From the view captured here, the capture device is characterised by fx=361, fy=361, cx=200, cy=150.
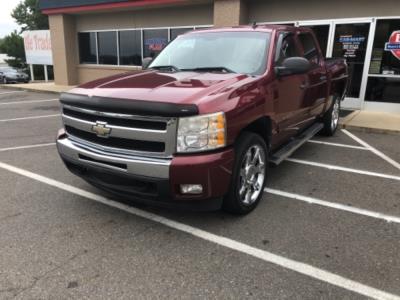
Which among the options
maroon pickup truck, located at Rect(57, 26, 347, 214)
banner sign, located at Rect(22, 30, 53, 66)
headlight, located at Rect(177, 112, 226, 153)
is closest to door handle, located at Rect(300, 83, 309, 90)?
maroon pickup truck, located at Rect(57, 26, 347, 214)

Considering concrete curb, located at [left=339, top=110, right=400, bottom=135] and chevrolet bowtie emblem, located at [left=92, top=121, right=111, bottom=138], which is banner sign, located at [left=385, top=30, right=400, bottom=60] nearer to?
concrete curb, located at [left=339, top=110, right=400, bottom=135]

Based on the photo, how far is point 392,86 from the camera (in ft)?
32.5

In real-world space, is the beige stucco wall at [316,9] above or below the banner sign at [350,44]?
above

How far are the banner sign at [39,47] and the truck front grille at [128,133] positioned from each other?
61.2 ft

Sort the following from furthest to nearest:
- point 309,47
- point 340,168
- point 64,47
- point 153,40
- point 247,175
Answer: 1. point 64,47
2. point 153,40
3. point 309,47
4. point 340,168
5. point 247,175

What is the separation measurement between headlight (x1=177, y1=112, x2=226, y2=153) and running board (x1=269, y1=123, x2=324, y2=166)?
4.39 ft

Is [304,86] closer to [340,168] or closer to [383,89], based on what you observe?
[340,168]

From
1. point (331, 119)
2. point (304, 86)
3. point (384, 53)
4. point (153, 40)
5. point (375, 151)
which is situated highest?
point (153, 40)

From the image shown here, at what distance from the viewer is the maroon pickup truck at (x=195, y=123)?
3.16m

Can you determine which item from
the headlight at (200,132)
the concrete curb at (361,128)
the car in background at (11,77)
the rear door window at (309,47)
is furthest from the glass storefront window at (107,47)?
the headlight at (200,132)

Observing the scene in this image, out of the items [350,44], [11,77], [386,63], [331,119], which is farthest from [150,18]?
[11,77]

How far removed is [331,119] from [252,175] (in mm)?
4046

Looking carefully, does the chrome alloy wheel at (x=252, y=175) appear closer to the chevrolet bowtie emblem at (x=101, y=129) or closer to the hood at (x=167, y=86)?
the hood at (x=167, y=86)

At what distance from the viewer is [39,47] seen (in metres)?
20.9
